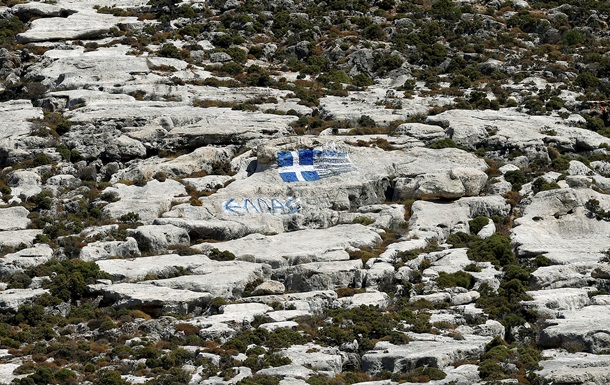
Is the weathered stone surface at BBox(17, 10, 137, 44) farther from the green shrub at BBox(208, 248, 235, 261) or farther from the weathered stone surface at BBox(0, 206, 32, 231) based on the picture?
the green shrub at BBox(208, 248, 235, 261)

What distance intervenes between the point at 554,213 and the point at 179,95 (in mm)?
26655

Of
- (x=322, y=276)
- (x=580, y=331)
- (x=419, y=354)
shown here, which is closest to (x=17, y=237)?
(x=322, y=276)

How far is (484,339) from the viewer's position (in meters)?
43.6

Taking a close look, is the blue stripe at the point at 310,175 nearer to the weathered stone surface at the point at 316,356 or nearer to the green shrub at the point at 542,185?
the green shrub at the point at 542,185

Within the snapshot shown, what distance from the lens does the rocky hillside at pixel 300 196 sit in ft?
140

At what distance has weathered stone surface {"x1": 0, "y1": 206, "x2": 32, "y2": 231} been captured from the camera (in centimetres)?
5538

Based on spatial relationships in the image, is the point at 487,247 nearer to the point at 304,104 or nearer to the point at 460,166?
the point at 460,166

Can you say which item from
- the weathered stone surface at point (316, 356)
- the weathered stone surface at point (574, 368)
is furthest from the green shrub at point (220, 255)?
the weathered stone surface at point (574, 368)

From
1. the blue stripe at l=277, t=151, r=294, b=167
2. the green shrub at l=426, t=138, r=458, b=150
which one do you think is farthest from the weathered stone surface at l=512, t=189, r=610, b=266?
the blue stripe at l=277, t=151, r=294, b=167

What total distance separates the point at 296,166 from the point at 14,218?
14.6m

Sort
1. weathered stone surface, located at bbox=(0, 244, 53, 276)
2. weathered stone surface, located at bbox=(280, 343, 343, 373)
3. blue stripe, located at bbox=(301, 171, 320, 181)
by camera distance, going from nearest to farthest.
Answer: weathered stone surface, located at bbox=(280, 343, 343, 373)
weathered stone surface, located at bbox=(0, 244, 53, 276)
blue stripe, located at bbox=(301, 171, 320, 181)

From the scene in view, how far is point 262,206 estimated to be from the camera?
57.9m

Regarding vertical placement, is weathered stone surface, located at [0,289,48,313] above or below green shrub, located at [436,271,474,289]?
above

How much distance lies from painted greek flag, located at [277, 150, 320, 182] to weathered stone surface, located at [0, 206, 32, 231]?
42.9 feet
